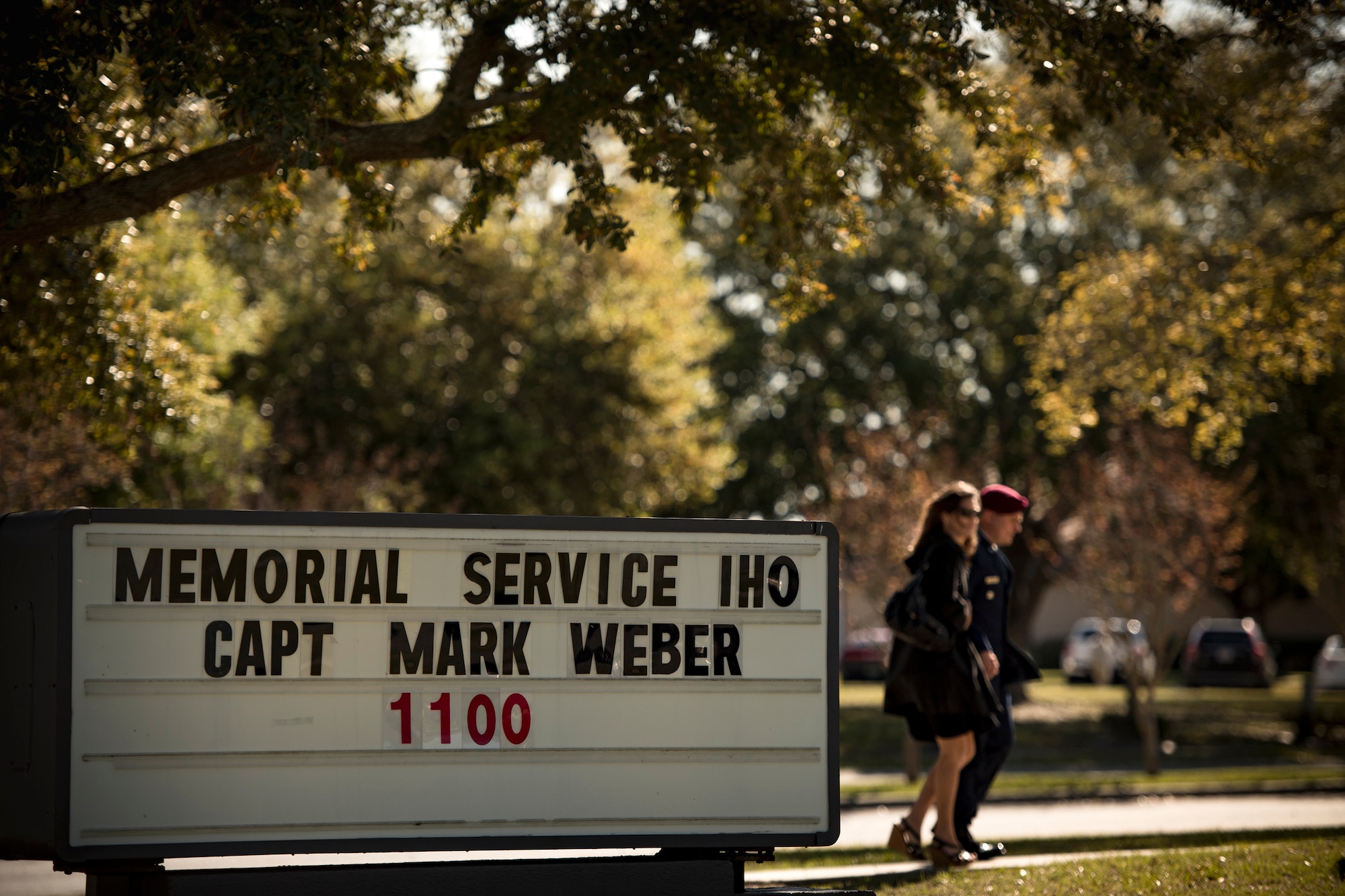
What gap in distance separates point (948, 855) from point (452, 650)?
148 inches

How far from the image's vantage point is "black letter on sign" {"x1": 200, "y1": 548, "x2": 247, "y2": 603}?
5.27 meters

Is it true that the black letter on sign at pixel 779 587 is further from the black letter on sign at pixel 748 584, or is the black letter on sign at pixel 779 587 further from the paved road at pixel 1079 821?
the paved road at pixel 1079 821

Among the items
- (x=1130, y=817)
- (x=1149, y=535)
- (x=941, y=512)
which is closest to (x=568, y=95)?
(x=941, y=512)

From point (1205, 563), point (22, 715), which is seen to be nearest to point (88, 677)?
point (22, 715)

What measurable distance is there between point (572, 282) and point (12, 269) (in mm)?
15293

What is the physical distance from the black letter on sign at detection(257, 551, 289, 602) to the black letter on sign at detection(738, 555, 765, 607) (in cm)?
183

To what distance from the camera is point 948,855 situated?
25.9 feet

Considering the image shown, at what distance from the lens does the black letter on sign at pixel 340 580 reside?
5.37m

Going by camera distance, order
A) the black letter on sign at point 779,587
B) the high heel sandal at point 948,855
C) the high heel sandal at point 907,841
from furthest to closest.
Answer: the high heel sandal at point 907,841 → the high heel sandal at point 948,855 → the black letter on sign at point 779,587

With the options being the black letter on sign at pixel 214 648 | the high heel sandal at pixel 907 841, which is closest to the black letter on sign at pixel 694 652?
the black letter on sign at pixel 214 648

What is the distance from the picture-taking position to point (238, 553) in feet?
17.4

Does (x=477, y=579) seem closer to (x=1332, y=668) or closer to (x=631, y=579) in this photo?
(x=631, y=579)

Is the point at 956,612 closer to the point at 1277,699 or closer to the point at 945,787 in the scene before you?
the point at 945,787

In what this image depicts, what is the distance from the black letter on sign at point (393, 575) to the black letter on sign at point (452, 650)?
22 centimetres
